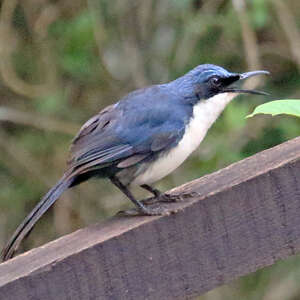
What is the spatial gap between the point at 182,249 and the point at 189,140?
46.2 inches

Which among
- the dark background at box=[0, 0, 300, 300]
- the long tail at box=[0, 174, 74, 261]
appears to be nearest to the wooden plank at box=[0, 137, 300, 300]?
the long tail at box=[0, 174, 74, 261]

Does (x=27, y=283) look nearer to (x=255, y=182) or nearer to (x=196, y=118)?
(x=255, y=182)

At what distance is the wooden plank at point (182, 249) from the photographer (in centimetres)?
165

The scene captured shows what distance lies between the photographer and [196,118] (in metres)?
2.96

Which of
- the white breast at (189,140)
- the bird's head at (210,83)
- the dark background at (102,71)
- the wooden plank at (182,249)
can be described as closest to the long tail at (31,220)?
the white breast at (189,140)

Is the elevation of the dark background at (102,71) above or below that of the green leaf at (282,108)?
below

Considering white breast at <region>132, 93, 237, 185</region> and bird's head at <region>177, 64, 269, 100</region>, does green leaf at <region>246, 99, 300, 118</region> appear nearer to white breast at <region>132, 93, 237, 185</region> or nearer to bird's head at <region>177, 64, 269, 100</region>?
white breast at <region>132, 93, 237, 185</region>

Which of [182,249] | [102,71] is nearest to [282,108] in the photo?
[182,249]

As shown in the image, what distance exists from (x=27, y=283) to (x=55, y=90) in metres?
4.58

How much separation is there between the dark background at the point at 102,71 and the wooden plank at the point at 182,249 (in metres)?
3.95

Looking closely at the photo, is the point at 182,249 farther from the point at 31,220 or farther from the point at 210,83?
the point at 210,83

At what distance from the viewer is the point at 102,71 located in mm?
6184

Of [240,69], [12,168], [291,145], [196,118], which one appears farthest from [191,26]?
[291,145]

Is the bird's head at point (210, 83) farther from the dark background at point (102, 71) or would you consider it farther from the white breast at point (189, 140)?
the dark background at point (102, 71)
